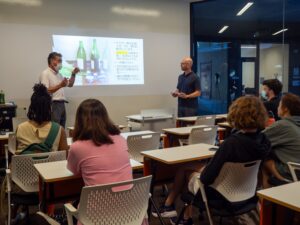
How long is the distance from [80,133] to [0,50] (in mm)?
4116

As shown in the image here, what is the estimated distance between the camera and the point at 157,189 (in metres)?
4.00

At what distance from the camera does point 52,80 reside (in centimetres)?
516

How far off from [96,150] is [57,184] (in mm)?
817

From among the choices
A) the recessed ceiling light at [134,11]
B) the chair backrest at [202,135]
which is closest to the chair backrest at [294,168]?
the chair backrest at [202,135]

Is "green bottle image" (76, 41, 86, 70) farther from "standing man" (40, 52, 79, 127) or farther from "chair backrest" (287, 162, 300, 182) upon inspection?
"chair backrest" (287, 162, 300, 182)

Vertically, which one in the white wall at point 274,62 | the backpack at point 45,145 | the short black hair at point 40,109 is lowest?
the backpack at point 45,145

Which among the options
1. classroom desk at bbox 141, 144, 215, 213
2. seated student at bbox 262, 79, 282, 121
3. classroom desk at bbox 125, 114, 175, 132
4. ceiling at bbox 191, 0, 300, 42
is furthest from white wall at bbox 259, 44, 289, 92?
classroom desk at bbox 141, 144, 215, 213

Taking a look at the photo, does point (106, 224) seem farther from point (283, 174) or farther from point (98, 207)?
point (283, 174)

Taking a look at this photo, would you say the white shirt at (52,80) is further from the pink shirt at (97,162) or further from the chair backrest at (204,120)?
the pink shirt at (97,162)

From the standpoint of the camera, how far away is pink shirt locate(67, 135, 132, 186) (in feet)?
6.21

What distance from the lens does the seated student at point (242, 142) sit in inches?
84.2

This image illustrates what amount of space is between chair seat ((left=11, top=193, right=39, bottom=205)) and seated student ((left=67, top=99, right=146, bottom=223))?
783 mm

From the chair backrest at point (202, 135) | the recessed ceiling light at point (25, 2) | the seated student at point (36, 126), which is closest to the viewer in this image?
the seated student at point (36, 126)

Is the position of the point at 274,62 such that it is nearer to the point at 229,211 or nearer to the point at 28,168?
the point at 229,211
